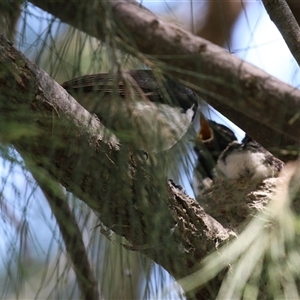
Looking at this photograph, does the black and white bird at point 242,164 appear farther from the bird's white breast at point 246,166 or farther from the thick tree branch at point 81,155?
the thick tree branch at point 81,155

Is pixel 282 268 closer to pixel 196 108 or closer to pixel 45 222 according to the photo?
pixel 45 222

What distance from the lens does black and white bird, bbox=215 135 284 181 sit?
2668 millimetres

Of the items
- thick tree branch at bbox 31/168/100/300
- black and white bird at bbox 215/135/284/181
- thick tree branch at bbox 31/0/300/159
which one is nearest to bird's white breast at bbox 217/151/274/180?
black and white bird at bbox 215/135/284/181

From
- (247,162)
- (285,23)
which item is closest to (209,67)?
(285,23)

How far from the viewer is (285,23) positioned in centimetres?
136

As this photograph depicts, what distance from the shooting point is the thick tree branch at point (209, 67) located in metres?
1.33

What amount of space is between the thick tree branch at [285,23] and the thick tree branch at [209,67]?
0.16m

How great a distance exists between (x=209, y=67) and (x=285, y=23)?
390mm

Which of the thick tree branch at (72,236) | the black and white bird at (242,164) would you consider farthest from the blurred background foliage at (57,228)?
the black and white bird at (242,164)

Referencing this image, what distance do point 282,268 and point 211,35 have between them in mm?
1795

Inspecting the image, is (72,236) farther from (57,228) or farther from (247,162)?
(247,162)

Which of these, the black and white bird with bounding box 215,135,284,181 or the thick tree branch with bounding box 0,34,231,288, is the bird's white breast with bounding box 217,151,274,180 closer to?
the black and white bird with bounding box 215,135,284,181

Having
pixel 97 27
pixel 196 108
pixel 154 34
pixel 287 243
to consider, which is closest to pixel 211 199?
pixel 196 108

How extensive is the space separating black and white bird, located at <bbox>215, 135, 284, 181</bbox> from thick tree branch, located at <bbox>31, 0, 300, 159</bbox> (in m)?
0.51
